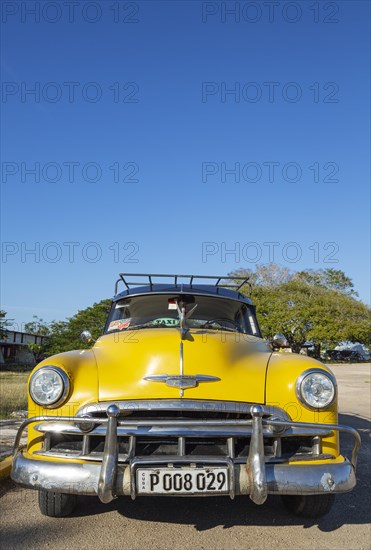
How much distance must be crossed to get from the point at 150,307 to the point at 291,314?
129 ft

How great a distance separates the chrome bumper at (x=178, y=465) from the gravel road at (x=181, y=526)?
45 cm

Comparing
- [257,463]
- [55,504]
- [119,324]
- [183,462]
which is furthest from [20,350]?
[257,463]

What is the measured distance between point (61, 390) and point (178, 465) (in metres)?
0.92

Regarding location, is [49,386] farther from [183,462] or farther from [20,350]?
[20,350]

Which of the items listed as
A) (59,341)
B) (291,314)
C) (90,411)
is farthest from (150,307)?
(291,314)

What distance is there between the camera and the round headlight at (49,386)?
11.1 ft

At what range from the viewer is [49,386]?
3439 millimetres

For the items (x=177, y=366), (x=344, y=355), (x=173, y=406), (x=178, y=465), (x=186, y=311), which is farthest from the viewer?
(x=344, y=355)

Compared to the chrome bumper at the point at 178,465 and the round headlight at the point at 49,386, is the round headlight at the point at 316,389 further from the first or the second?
the round headlight at the point at 49,386

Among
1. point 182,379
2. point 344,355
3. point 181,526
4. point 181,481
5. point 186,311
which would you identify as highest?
point 186,311

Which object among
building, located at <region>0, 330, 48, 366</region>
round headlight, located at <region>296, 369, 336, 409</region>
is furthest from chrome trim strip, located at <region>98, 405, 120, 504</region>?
building, located at <region>0, 330, 48, 366</region>

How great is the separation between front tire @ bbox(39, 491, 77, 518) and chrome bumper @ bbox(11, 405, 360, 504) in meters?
0.47

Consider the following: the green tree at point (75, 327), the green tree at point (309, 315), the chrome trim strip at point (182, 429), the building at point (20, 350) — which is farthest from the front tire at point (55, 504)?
the building at point (20, 350)

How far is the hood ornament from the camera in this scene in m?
3.38
